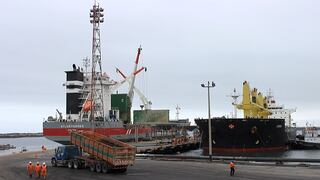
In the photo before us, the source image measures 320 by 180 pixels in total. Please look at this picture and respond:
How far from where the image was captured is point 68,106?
307 feet

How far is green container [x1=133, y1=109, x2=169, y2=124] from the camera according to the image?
11488 centimetres

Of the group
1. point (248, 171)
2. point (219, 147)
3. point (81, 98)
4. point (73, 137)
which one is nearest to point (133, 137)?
point (81, 98)

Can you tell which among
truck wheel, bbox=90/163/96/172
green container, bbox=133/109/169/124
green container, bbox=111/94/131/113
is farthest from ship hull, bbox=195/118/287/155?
green container, bbox=133/109/169/124

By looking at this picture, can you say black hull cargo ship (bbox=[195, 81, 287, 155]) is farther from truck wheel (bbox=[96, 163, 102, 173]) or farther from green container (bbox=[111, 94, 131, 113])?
green container (bbox=[111, 94, 131, 113])

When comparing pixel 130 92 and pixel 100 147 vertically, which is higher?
pixel 130 92

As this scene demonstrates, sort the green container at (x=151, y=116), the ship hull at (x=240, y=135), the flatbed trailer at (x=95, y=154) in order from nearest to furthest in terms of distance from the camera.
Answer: the flatbed trailer at (x=95, y=154) → the ship hull at (x=240, y=135) → the green container at (x=151, y=116)

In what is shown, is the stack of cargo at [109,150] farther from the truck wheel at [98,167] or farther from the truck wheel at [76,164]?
the truck wheel at [76,164]

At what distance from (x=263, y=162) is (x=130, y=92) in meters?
71.8

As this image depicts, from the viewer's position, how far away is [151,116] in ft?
384

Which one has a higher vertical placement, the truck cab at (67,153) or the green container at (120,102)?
the green container at (120,102)

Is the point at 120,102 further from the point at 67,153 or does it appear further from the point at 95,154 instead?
the point at 95,154

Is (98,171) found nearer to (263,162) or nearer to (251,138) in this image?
(263,162)

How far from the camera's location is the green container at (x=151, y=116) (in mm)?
114875

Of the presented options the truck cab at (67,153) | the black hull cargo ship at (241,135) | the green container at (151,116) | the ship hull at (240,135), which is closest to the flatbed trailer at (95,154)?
the truck cab at (67,153)
